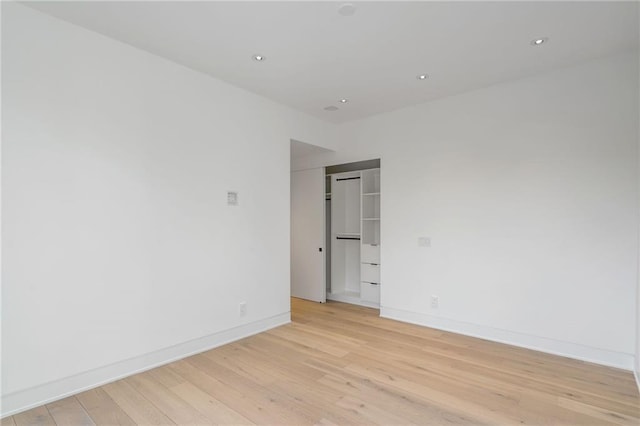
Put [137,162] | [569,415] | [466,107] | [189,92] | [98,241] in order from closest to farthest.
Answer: [569,415], [98,241], [137,162], [189,92], [466,107]

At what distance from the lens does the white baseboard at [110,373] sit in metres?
2.19

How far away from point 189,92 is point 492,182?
11.2 feet

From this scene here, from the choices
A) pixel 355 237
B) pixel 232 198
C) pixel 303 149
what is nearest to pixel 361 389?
pixel 232 198

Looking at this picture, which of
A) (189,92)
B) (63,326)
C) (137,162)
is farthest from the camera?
(189,92)

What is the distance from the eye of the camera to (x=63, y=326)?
237cm

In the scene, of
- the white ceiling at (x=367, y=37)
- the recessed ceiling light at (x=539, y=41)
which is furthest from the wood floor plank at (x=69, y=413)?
the recessed ceiling light at (x=539, y=41)

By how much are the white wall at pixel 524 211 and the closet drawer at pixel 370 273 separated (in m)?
0.39

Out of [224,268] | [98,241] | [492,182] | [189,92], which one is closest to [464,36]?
[492,182]

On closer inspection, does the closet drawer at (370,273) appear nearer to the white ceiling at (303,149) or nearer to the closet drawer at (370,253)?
the closet drawer at (370,253)

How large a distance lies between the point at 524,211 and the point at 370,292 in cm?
245

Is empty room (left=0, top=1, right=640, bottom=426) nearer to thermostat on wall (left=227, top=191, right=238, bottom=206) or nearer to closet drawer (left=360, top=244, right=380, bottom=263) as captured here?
thermostat on wall (left=227, top=191, right=238, bottom=206)

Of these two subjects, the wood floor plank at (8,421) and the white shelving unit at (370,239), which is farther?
the white shelving unit at (370,239)

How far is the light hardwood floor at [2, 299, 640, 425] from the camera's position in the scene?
Result: 2.13 metres

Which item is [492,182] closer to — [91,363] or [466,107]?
[466,107]
